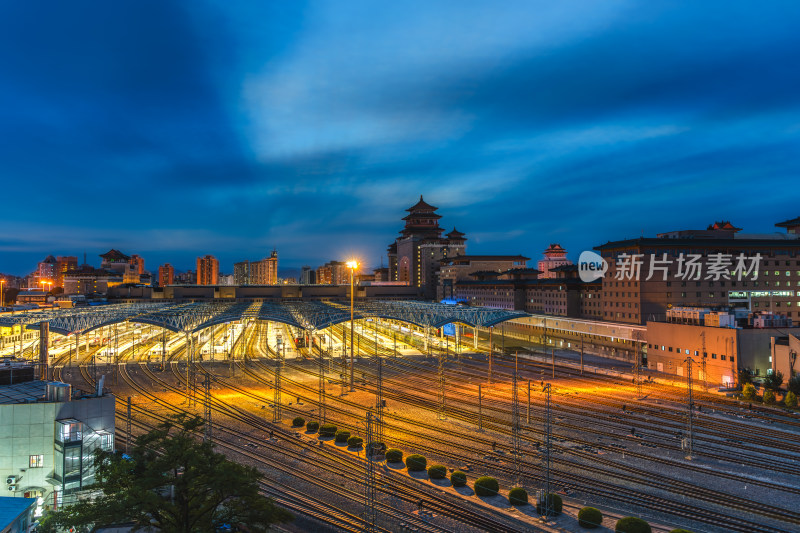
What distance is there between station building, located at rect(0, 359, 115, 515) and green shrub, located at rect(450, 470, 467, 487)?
14671mm

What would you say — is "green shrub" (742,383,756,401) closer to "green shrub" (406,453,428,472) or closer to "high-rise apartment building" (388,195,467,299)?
"green shrub" (406,453,428,472)

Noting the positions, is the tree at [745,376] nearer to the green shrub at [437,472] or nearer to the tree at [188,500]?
the green shrub at [437,472]

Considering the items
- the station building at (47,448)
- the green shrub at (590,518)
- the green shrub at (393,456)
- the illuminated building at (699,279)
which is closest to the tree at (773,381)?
the illuminated building at (699,279)

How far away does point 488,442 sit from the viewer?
28.3 metres

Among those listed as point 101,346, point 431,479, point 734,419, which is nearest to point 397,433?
point 431,479

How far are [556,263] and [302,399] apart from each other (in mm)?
158606

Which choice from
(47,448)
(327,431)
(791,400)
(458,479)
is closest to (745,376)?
(791,400)

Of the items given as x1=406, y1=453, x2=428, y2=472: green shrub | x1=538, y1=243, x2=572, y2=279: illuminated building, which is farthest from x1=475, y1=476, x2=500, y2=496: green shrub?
x1=538, y1=243, x2=572, y2=279: illuminated building

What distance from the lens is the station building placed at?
18484 millimetres

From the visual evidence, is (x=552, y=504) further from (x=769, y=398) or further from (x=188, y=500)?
(x=769, y=398)

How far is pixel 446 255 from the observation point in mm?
143125

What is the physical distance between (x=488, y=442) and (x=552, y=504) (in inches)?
349

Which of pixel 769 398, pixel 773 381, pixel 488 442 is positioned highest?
pixel 773 381

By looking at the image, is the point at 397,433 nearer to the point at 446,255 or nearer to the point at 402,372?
the point at 402,372
